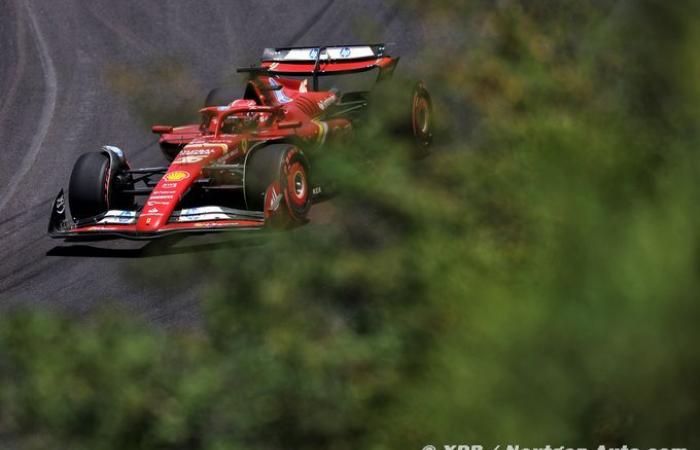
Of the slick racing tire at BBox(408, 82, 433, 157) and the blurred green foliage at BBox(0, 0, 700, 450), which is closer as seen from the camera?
the blurred green foliage at BBox(0, 0, 700, 450)

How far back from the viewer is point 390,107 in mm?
3881

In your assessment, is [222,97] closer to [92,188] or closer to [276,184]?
[92,188]

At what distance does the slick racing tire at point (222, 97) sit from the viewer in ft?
36.1

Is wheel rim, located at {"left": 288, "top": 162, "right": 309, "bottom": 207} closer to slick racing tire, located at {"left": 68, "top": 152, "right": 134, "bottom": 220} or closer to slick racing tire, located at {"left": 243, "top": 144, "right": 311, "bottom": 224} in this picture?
slick racing tire, located at {"left": 243, "top": 144, "right": 311, "bottom": 224}

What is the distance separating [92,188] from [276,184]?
175cm

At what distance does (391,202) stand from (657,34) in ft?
3.54

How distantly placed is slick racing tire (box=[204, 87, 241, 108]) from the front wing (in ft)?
9.96

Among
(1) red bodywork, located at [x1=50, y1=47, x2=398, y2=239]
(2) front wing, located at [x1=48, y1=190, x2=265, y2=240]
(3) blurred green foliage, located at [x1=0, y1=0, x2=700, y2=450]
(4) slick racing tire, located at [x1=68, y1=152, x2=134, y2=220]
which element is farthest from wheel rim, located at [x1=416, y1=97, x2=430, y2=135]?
(3) blurred green foliage, located at [x1=0, y1=0, x2=700, y2=450]

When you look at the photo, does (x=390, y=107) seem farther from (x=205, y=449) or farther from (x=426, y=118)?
(x=426, y=118)

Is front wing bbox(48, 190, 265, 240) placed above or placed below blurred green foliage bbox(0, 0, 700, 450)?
above

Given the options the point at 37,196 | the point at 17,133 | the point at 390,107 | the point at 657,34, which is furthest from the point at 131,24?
the point at 657,34

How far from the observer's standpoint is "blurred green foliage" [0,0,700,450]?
7.57ft

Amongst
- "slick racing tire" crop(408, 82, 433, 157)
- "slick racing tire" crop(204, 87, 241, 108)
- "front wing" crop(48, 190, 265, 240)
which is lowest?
"front wing" crop(48, 190, 265, 240)

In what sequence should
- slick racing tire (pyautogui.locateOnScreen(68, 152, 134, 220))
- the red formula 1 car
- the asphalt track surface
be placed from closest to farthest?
the asphalt track surface, the red formula 1 car, slick racing tire (pyautogui.locateOnScreen(68, 152, 134, 220))
